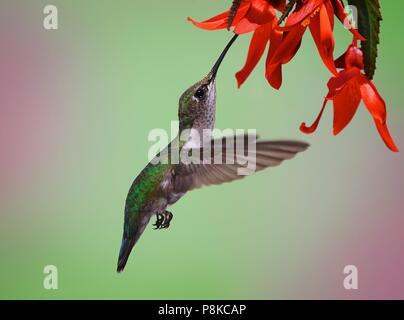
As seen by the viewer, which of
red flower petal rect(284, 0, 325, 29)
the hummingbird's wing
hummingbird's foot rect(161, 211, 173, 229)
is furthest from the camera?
hummingbird's foot rect(161, 211, 173, 229)

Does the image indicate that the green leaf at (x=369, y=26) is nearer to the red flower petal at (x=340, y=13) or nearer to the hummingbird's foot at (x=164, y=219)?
the red flower petal at (x=340, y=13)

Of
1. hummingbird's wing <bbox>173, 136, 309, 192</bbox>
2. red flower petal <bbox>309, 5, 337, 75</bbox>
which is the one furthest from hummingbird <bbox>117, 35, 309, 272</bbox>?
red flower petal <bbox>309, 5, 337, 75</bbox>

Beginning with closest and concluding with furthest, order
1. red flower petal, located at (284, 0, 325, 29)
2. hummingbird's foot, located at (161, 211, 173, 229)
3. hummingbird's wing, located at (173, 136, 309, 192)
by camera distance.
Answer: red flower petal, located at (284, 0, 325, 29) < hummingbird's wing, located at (173, 136, 309, 192) < hummingbird's foot, located at (161, 211, 173, 229)

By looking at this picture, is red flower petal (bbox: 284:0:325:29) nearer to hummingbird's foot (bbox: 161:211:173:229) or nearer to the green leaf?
the green leaf

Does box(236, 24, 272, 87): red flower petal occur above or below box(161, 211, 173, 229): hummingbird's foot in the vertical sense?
above

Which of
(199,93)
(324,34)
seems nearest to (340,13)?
(324,34)

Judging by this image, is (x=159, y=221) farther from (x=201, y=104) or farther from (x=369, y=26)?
(x=369, y=26)

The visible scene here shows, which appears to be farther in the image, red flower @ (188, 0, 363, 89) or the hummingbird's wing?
the hummingbird's wing
